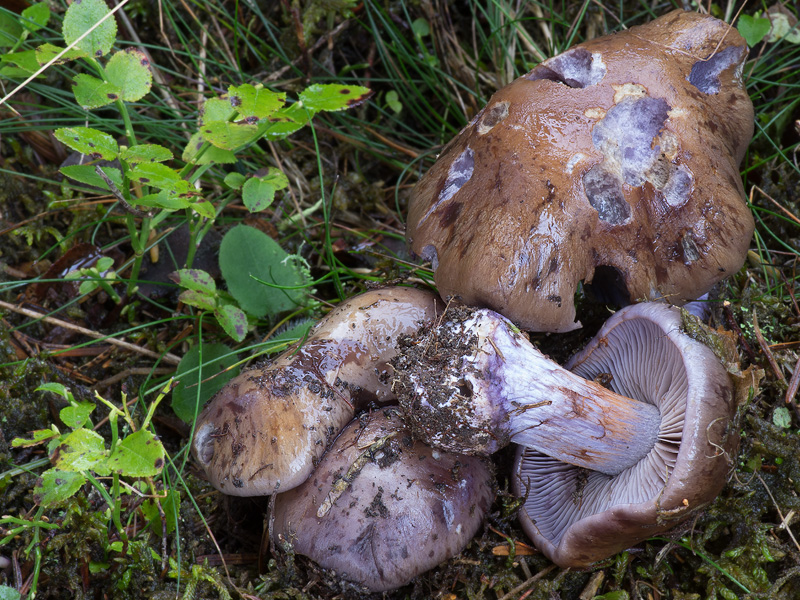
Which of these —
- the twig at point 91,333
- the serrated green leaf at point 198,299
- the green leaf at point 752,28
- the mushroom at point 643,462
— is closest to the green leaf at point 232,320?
the serrated green leaf at point 198,299

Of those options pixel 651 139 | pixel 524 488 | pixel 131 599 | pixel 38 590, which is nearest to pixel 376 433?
pixel 524 488

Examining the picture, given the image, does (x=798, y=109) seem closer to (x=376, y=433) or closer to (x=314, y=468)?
(x=376, y=433)

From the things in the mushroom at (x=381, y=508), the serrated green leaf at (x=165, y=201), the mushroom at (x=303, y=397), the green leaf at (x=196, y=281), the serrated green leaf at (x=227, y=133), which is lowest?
the mushroom at (x=381, y=508)

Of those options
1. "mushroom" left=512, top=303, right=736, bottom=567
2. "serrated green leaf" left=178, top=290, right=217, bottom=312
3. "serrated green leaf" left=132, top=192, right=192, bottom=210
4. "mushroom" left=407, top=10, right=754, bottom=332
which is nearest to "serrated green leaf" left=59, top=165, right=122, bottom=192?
"serrated green leaf" left=132, top=192, right=192, bottom=210

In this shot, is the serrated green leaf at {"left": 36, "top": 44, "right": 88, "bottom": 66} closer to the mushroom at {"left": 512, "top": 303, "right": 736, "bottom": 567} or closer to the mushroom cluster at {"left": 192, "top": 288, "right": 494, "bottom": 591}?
the mushroom cluster at {"left": 192, "top": 288, "right": 494, "bottom": 591}

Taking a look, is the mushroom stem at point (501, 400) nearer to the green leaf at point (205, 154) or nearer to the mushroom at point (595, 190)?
the mushroom at point (595, 190)

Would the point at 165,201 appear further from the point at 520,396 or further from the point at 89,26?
the point at 520,396

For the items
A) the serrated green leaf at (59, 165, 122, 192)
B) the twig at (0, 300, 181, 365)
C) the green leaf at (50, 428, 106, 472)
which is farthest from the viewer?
the twig at (0, 300, 181, 365)
